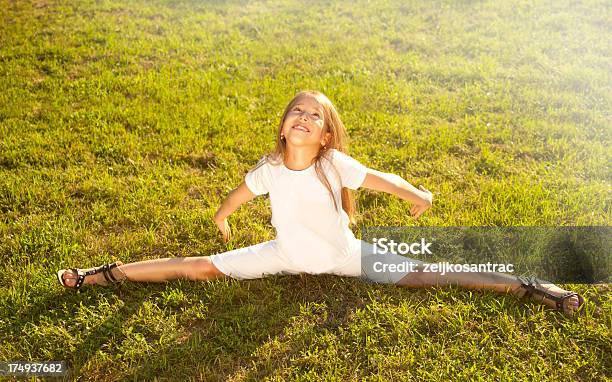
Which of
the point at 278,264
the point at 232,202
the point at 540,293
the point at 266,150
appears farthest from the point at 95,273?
the point at 540,293

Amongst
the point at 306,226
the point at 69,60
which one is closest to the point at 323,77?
the point at 69,60

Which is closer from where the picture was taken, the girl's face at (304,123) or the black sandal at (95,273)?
the girl's face at (304,123)

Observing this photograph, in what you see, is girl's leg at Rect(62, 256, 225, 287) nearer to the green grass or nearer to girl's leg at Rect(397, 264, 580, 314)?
the green grass

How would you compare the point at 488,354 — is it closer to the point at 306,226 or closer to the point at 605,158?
the point at 306,226

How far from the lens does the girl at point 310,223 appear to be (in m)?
3.87

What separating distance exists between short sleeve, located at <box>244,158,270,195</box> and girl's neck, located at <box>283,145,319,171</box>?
15 cm

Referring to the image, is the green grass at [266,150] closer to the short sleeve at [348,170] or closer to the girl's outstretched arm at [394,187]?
the girl's outstretched arm at [394,187]

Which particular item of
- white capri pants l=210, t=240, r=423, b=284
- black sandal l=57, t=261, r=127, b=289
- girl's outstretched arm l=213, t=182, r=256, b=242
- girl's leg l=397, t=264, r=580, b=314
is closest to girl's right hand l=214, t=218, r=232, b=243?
girl's outstretched arm l=213, t=182, r=256, b=242

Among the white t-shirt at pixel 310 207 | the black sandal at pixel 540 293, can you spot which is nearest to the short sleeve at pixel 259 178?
the white t-shirt at pixel 310 207

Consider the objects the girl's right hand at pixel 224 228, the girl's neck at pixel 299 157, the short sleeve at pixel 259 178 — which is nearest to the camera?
the girl's neck at pixel 299 157

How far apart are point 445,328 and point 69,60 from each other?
258 inches

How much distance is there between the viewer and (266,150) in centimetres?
616

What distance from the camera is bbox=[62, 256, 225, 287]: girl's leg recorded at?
4.24 metres

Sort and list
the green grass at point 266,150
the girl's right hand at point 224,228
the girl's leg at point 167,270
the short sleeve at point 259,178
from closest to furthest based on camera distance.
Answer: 1. the green grass at point 266,150
2. the short sleeve at point 259,178
3. the girl's leg at point 167,270
4. the girl's right hand at point 224,228
